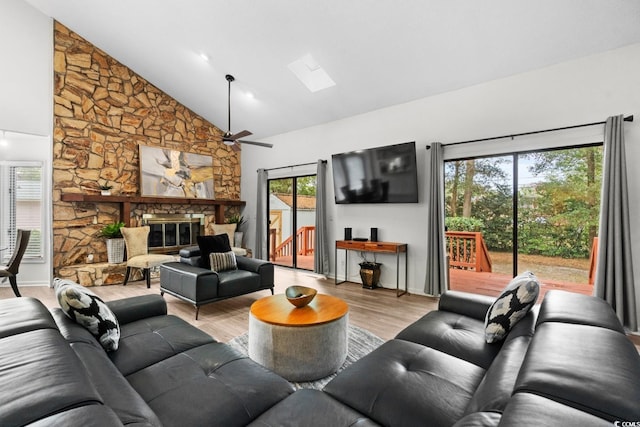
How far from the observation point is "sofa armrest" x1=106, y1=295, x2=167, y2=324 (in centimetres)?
224

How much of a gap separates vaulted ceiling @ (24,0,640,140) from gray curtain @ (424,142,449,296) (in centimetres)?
104

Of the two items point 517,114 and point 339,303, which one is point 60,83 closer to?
point 339,303

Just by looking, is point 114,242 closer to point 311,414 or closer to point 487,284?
point 311,414

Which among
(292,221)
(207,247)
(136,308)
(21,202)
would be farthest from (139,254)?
(136,308)

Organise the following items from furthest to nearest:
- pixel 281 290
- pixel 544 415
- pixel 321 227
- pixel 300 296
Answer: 1. pixel 321 227
2. pixel 281 290
3. pixel 300 296
4. pixel 544 415

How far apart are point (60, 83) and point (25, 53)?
55 cm

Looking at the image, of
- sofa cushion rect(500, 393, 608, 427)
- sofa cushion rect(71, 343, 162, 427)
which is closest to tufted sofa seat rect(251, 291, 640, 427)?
sofa cushion rect(500, 393, 608, 427)

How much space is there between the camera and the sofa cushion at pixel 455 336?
1772mm

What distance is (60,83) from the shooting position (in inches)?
205

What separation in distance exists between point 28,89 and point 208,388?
6077 mm

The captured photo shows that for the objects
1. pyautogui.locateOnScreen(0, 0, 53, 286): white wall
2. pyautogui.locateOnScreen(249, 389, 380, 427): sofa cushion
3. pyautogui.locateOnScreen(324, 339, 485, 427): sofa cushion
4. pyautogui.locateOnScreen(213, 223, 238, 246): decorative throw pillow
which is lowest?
pyautogui.locateOnScreen(249, 389, 380, 427): sofa cushion

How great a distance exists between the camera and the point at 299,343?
223 centimetres

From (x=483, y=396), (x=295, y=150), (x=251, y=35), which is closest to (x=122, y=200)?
(x=295, y=150)

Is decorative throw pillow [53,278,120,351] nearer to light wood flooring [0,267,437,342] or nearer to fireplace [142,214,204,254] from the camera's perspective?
light wood flooring [0,267,437,342]
